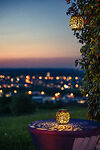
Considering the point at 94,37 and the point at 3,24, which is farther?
the point at 3,24

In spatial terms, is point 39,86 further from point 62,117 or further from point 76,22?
point 62,117

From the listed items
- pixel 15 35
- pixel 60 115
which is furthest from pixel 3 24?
pixel 60 115

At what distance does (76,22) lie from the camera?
3729 mm

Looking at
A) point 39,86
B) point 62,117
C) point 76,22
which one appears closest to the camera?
point 62,117

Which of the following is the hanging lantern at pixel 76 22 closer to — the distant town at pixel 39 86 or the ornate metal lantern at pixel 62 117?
the ornate metal lantern at pixel 62 117

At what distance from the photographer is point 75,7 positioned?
12.3ft

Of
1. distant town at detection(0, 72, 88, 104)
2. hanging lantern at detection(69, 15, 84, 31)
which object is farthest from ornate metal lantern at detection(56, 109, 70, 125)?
distant town at detection(0, 72, 88, 104)

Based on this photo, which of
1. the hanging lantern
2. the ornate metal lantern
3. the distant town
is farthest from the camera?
the distant town

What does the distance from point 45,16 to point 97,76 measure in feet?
27.4

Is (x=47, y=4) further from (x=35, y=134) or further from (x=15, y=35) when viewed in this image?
(x=35, y=134)

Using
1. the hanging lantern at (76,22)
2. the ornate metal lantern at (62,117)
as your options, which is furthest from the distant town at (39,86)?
the ornate metal lantern at (62,117)

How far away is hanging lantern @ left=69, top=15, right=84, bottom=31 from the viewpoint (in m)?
3.69

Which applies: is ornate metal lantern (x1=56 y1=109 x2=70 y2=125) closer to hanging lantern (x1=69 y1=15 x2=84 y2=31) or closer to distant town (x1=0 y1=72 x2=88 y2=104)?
hanging lantern (x1=69 y1=15 x2=84 y2=31)

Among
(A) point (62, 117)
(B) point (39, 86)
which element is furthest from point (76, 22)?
(B) point (39, 86)
